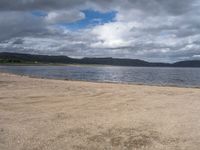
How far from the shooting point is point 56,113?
1302cm

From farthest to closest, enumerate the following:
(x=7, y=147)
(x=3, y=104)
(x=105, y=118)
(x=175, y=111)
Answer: (x=3, y=104) → (x=175, y=111) → (x=105, y=118) → (x=7, y=147)

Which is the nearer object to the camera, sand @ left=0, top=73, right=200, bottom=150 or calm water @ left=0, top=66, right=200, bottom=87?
sand @ left=0, top=73, right=200, bottom=150

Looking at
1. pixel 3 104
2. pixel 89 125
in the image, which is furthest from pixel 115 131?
pixel 3 104

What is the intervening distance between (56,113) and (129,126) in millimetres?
4003

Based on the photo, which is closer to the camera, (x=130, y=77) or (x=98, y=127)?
(x=98, y=127)

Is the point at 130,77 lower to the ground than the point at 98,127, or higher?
lower

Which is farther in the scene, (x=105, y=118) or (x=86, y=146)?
(x=105, y=118)

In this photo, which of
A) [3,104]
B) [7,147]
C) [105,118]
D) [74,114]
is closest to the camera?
[7,147]

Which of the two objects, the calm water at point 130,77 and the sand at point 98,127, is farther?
the calm water at point 130,77

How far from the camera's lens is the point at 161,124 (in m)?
11.0

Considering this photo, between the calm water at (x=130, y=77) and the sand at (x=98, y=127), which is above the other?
the sand at (x=98, y=127)

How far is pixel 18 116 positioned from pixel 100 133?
14.8 ft

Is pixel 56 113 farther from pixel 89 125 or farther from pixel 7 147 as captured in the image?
pixel 7 147

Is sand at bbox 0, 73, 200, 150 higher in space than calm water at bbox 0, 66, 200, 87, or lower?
higher
